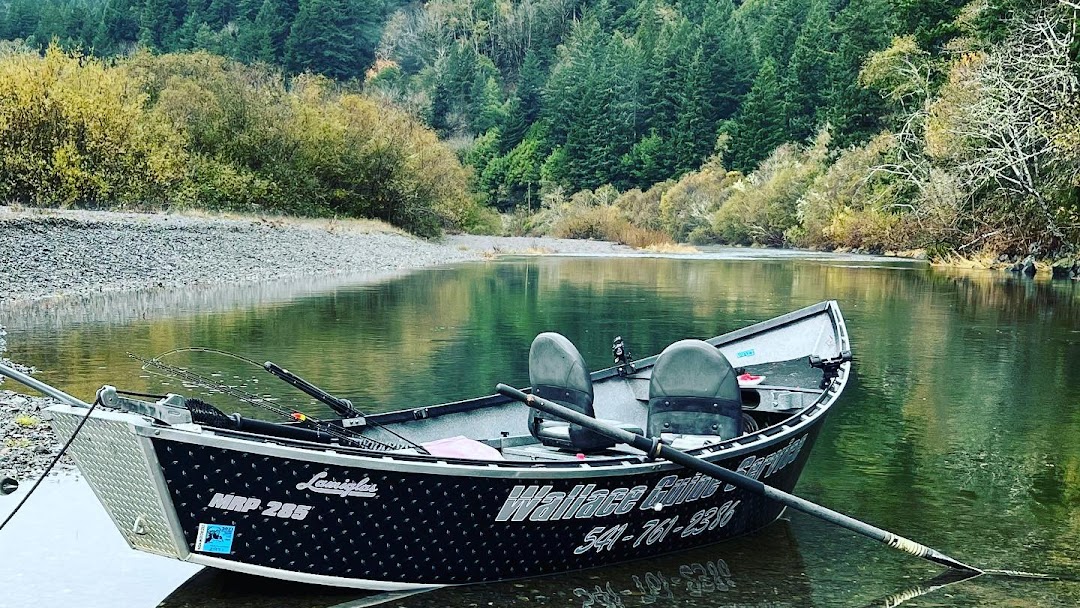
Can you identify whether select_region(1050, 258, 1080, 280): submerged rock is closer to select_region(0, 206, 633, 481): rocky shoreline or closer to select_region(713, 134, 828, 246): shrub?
select_region(0, 206, 633, 481): rocky shoreline

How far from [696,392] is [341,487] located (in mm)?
3674

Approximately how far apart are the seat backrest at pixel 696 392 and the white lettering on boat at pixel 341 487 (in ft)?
10.7

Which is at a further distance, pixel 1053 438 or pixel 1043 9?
pixel 1043 9

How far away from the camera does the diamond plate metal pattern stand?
275 inches

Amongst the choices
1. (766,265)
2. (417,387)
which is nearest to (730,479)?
(417,387)

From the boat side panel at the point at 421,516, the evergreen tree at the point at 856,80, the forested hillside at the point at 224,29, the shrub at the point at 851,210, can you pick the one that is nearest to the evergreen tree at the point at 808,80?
the evergreen tree at the point at 856,80

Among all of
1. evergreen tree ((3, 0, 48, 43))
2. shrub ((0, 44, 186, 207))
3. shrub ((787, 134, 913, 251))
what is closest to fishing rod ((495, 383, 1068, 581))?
shrub ((0, 44, 186, 207))

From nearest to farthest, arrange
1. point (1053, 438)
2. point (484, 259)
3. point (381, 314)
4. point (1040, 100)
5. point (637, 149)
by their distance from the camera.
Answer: point (1053, 438), point (381, 314), point (1040, 100), point (484, 259), point (637, 149)

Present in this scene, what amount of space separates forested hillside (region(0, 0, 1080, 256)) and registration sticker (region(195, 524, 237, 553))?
30.6m

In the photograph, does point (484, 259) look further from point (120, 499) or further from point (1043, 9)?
point (120, 499)

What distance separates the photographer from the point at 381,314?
92.2 feet

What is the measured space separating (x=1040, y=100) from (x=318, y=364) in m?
25.8

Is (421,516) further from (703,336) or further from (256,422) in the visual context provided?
(703,336)

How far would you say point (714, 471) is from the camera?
328 inches
